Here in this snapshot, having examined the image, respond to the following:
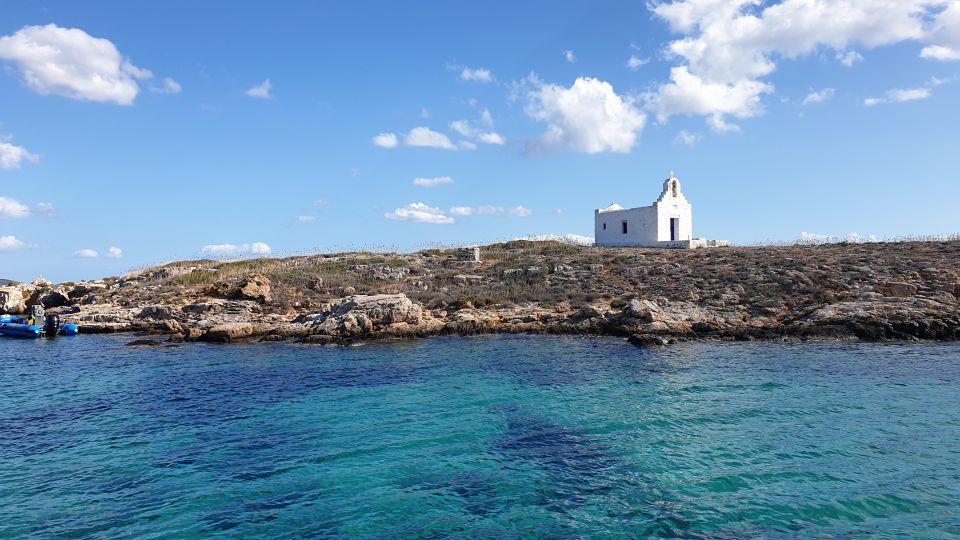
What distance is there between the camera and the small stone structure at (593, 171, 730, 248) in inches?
2367

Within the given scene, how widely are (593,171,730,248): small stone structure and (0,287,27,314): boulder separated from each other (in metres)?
61.4

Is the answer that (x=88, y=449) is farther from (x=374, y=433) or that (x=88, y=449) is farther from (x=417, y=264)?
(x=417, y=264)

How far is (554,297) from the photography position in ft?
137

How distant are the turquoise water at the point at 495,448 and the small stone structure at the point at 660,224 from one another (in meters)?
35.6

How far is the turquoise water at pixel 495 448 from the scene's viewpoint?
10.5 metres

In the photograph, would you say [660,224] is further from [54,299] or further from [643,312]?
[54,299]

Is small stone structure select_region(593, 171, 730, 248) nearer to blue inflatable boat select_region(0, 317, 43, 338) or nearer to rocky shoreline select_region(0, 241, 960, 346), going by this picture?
rocky shoreline select_region(0, 241, 960, 346)

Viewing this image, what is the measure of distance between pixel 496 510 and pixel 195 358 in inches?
907

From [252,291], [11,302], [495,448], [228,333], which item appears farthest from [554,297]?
[11,302]

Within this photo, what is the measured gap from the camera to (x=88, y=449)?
14.8 metres

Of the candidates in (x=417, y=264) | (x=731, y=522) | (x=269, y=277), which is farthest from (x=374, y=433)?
(x=417, y=264)

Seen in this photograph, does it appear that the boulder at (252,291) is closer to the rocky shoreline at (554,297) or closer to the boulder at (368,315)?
the rocky shoreline at (554,297)

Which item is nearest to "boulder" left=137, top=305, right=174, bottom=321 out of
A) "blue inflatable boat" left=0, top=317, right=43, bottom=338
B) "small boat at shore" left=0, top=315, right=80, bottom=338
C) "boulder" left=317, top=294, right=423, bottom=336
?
"small boat at shore" left=0, top=315, right=80, bottom=338

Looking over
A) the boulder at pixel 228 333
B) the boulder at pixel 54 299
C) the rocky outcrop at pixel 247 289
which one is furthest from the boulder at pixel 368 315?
the boulder at pixel 54 299
